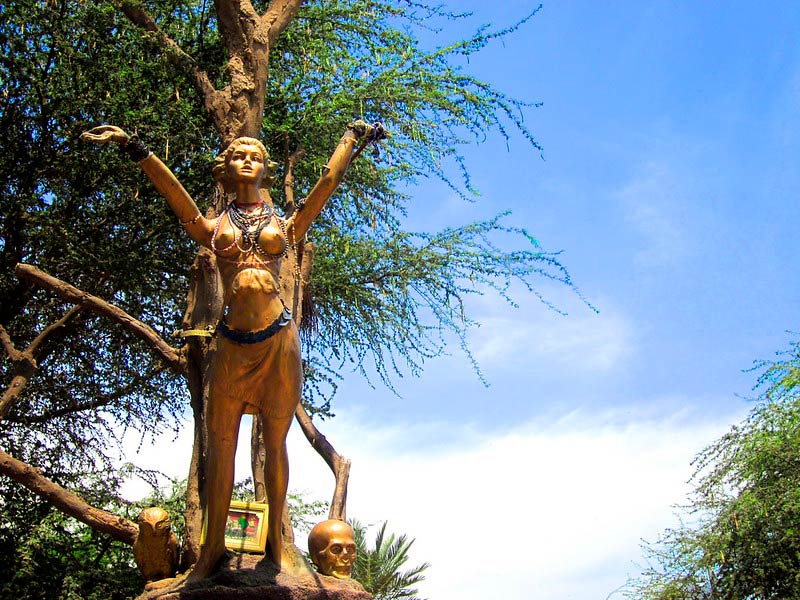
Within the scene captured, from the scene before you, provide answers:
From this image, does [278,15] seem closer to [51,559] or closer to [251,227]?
[251,227]

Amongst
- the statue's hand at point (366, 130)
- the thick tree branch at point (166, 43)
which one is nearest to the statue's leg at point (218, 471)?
the statue's hand at point (366, 130)

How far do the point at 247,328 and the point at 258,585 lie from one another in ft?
5.05

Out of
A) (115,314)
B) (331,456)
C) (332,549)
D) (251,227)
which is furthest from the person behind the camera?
(331,456)

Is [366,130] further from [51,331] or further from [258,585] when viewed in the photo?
[51,331]

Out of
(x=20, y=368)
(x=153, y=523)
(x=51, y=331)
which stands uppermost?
(x=51, y=331)

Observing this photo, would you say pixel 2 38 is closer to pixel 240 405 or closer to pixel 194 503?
pixel 194 503

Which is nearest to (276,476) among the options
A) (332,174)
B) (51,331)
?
(332,174)

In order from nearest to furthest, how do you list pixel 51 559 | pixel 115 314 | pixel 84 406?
pixel 115 314 → pixel 51 559 → pixel 84 406

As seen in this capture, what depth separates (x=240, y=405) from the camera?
5.74 metres

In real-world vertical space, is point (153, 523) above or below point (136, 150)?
below

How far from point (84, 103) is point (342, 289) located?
380cm

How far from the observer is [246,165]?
6129 millimetres

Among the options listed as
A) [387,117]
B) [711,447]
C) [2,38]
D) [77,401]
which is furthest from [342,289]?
[711,447]

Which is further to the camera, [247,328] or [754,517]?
[754,517]
